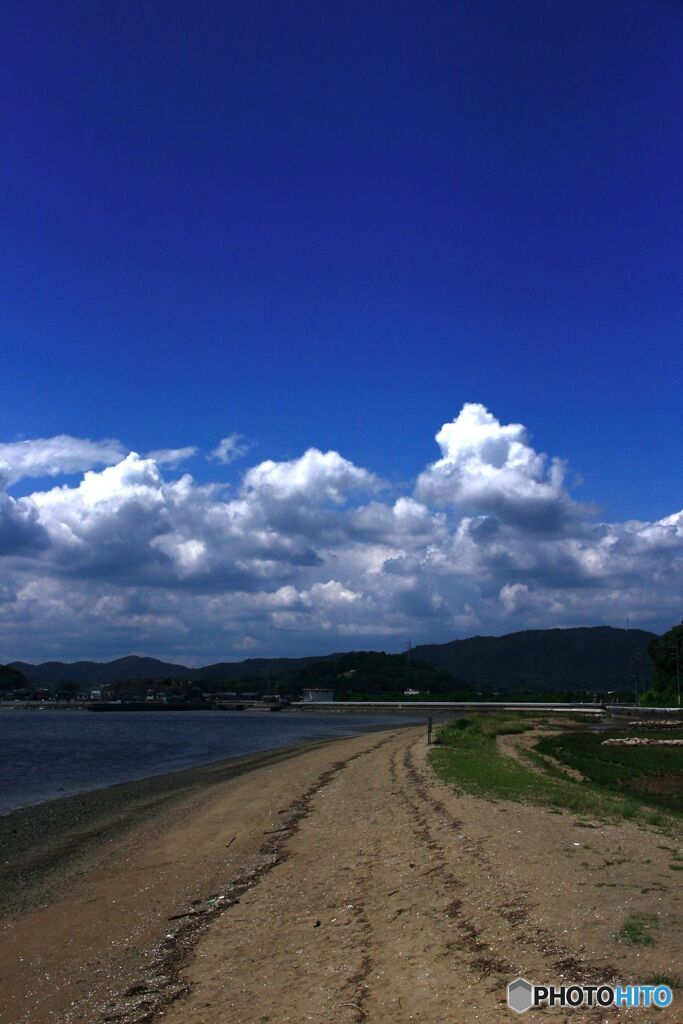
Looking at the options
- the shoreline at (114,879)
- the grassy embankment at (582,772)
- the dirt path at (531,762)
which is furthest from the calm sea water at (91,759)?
the dirt path at (531,762)

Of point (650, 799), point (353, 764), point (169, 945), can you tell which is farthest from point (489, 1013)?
point (353, 764)

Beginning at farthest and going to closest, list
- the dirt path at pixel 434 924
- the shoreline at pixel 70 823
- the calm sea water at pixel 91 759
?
the calm sea water at pixel 91 759
the shoreline at pixel 70 823
the dirt path at pixel 434 924

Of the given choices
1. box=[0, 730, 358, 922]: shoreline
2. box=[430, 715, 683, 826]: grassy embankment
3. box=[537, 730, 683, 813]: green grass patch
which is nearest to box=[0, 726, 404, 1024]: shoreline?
box=[0, 730, 358, 922]: shoreline

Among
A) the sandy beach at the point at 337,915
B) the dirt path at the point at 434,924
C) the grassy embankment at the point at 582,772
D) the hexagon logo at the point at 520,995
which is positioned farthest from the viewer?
the grassy embankment at the point at 582,772

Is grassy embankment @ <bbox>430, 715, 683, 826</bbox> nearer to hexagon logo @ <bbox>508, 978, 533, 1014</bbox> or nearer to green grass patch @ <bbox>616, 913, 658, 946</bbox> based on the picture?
green grass patch @ <bbox>616, 913, 658, 946</bbox>

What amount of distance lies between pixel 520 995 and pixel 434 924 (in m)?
3.38

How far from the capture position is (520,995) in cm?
908

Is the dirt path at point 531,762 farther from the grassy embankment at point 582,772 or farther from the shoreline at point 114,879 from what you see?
the shoreline at point 114,879

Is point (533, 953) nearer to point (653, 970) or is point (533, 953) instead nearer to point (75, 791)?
point (653, 970)

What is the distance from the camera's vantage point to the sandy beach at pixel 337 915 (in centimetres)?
1002

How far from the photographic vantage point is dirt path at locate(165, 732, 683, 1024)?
966 cm

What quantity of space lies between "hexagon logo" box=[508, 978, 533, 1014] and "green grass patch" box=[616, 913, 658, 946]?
1658 millimetres

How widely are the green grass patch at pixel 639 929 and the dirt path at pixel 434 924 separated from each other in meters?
0.13

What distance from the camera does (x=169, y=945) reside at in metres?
14.0
